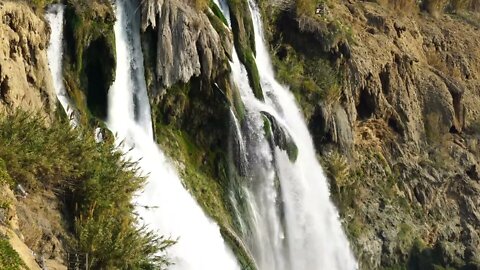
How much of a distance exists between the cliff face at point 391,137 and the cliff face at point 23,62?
39.4 feet

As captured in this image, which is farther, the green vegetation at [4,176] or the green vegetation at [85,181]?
the green vegetation at [85,181]

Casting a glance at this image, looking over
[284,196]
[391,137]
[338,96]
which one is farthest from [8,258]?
[391,137]

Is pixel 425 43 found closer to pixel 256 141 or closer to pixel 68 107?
pixel 256 141

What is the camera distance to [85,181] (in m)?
10.3

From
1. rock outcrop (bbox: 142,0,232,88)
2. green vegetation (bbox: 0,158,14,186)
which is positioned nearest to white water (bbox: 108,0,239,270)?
rock outcrop (bbox: 142,0,232,88)

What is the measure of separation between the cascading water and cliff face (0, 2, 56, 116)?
1.00 metres

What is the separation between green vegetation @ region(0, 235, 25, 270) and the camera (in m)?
6.98

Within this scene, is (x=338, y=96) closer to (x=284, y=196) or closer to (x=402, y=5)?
(x=284, y=196)

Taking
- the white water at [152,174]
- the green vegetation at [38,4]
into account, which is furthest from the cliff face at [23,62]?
the white water at [152,174]

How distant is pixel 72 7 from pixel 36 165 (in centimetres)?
686

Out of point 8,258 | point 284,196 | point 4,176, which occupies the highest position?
point 284,196

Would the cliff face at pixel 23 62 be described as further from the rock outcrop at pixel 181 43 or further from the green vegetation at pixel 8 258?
the green vegetation at pixel 8 258

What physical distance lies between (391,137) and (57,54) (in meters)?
17.2

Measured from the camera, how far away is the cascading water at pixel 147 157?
47.2 ft
